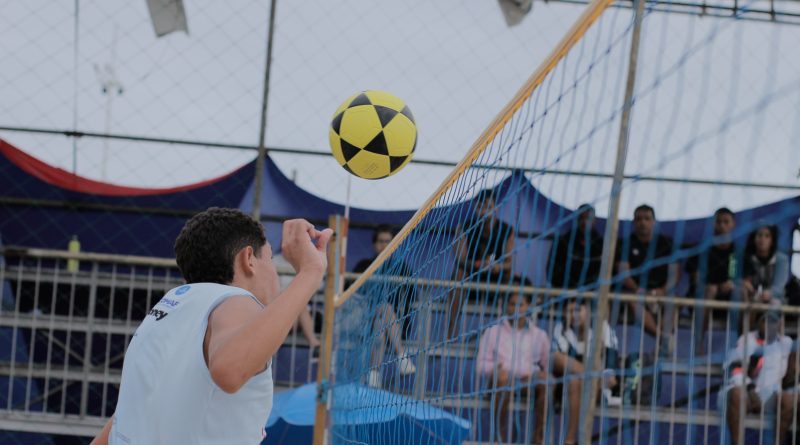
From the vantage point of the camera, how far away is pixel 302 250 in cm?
210

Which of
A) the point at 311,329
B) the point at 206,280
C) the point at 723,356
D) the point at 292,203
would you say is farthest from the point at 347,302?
the point at 206,280

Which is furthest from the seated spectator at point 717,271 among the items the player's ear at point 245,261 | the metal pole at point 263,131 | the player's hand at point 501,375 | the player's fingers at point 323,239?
the player's ear at point 245,261

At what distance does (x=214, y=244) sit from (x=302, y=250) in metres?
0.28

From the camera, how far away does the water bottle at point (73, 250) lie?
6.63 metres

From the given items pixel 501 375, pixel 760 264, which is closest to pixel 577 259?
pixel 501 375

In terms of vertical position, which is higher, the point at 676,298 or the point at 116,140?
the point at 116,140

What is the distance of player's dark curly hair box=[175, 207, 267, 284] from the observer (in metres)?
2.27

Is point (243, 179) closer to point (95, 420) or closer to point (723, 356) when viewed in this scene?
point (95, 420)

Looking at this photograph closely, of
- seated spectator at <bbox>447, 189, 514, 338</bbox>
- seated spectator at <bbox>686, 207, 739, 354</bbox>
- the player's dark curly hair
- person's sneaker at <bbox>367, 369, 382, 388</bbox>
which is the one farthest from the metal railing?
the player's dark curly hair

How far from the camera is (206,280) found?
2.30 metres

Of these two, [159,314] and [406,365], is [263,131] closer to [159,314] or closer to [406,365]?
[406,365]

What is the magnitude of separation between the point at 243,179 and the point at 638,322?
2885 millimetres

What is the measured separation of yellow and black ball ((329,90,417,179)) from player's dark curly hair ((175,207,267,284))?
2.10 m

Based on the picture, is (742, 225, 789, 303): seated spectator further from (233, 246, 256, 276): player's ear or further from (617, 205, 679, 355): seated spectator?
(233, 246, 256, 276): player's ear
